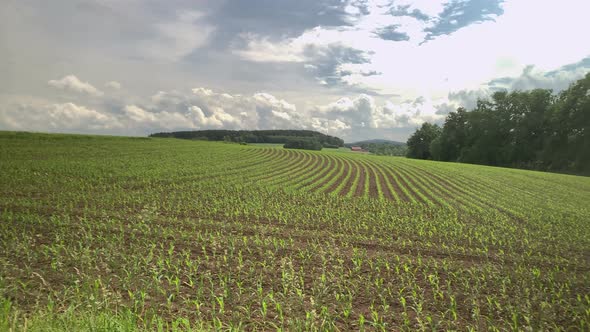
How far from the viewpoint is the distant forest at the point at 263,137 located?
414ft

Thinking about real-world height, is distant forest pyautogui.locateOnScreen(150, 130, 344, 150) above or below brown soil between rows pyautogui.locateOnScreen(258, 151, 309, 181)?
above

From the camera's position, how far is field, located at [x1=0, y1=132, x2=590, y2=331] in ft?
21.6

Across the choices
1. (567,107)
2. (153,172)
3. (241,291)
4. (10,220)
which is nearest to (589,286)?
(241,291)

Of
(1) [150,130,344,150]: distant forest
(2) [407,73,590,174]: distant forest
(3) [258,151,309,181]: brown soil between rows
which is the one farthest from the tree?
(3) [258,151,309,181]: brown soil between rows

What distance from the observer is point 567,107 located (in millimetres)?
64438

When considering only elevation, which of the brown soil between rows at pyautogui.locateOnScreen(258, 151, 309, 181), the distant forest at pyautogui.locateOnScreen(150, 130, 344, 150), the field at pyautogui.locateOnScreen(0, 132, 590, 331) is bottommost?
the field at pyautogui.locateOnScreen(0, 132, 590, 331)

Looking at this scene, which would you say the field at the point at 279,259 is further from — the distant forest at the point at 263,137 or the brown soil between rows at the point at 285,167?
the distant forest at the point at 263,137

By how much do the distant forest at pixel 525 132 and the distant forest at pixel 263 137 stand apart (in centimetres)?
5170

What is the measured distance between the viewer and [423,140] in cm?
11088

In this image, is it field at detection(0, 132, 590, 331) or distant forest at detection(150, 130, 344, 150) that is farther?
distant forest at detection(150, 130, 344, 150)

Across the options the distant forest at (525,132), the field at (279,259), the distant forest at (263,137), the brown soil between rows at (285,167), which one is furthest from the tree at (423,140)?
the field at (279,259)

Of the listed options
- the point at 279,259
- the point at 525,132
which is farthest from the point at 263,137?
the point at 279,259

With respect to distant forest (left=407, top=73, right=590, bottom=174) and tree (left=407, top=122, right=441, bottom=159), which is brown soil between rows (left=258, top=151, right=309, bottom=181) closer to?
distant forest (left=407, top=73, right=590, bottom=174)

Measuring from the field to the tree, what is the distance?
91.0 meters
